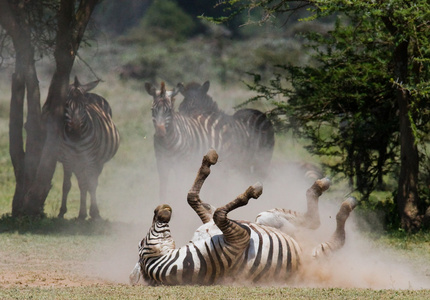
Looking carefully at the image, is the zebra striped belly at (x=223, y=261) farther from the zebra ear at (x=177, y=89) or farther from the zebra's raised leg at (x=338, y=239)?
the zebra ear at (x=177, y=89)

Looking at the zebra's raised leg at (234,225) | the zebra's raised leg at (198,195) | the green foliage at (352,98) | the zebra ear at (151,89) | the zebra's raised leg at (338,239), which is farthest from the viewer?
the zebra ear at (151,89)

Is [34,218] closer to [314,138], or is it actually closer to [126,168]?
[314,138]

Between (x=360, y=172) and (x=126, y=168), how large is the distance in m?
8.39

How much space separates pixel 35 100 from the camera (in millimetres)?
12984

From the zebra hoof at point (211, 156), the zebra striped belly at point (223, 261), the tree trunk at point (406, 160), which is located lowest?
Answer: the zebra striped belly at point (223, 261)

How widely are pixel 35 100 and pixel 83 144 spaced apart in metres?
1.25

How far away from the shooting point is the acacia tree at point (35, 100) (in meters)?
12.6

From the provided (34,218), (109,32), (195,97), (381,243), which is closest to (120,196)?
(195,97)

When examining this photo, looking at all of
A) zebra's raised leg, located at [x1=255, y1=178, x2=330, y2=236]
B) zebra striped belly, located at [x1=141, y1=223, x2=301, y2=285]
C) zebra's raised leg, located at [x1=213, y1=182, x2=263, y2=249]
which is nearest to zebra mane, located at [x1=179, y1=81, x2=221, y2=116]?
zebra's raised leg, located at [x1=255, y1=178, x2=330, y2=236]

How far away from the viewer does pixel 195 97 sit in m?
16.0

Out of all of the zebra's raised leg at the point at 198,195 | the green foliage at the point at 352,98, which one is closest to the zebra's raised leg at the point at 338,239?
the zebra's raised leg at the point at 198,195

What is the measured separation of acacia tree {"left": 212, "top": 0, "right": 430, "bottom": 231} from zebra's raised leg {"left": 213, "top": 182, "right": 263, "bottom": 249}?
4298mm

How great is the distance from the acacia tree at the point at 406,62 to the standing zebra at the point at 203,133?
9.03 ft

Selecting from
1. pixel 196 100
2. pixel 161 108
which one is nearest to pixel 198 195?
pixel 161 108
